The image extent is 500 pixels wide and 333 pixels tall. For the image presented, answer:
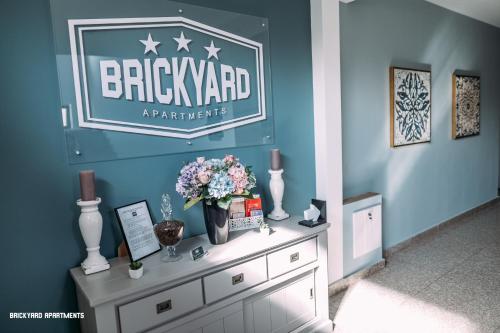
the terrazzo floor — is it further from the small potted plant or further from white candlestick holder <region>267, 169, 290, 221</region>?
the small potted plant

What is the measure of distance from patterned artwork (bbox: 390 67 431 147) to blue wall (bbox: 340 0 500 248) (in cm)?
8

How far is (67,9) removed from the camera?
1681mm

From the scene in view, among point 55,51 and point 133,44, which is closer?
point 55,51

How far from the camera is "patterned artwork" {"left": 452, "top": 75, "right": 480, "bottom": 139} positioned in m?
4.34

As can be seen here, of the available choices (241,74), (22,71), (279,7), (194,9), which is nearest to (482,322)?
(241,74)

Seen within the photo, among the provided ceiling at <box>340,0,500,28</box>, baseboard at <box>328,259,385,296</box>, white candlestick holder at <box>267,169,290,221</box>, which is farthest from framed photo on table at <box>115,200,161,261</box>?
ceiling at <box>340,0,500,28</box>

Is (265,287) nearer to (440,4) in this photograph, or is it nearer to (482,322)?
(482,322)

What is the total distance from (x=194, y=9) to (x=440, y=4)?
126 inches

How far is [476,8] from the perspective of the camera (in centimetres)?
418

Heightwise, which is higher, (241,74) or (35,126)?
(241,74)

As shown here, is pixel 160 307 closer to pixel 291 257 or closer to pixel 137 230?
pixel 137 230

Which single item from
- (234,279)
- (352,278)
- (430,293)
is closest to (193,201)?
(234,279)

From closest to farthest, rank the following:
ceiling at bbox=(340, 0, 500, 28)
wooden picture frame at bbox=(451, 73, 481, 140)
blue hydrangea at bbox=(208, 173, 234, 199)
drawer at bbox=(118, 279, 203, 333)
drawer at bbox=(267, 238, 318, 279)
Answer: drawer at bbox=(118, 279, 203, 333) → blue hydrangea at bbox=(208, 173, 234, 199) → drawer at bbox=(267, 238, 318, 279) → ceiling at bbox=(340, 0, 500, 28) → wooden picture frame at bbox=(451, 73, 481, 140)

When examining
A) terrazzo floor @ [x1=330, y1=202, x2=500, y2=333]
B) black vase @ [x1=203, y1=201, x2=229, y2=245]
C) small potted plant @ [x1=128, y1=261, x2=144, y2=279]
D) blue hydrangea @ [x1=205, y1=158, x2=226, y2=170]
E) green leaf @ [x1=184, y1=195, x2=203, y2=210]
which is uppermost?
blue hydrangea @ [x1=205, y1=158, x2=226, y2=170]
